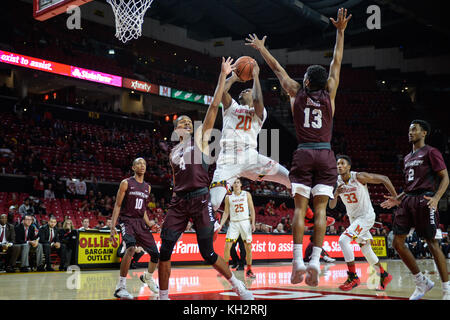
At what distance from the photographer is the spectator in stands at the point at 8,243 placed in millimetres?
11062

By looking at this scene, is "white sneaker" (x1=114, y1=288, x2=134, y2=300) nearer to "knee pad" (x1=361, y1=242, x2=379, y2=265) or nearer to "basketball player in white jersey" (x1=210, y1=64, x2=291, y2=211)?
"basketball player in white jersey" (x1=210, y1=64, x2=291, y2=211)

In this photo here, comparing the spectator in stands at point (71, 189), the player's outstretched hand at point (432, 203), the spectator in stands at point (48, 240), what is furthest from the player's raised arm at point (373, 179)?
the spectator in stands at point (71, 189)

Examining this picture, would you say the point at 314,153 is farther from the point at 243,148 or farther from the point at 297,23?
the point at 297,23

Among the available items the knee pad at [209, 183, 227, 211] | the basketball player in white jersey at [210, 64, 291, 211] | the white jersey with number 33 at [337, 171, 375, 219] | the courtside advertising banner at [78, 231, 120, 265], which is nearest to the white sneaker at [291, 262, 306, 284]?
the knee pad at [209, 183, 227, 211]

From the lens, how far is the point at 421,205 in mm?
5859

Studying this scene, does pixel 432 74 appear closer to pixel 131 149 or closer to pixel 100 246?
pixel 131 149

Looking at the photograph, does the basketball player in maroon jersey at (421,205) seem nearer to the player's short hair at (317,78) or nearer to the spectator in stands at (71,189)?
the player's short hair at (317,78)

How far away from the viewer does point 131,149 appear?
25188 mm

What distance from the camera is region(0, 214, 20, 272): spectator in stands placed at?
11062 mm

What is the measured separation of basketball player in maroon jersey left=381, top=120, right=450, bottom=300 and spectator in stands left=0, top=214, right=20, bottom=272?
9111 mm

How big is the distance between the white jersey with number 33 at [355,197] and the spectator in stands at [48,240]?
777 cm
